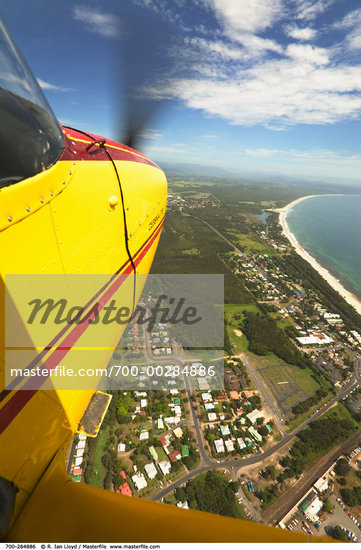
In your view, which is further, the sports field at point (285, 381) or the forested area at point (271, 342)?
the forested area at point (271, 342)

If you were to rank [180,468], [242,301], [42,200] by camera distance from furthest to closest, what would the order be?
[242,301] < [180,468] < [42,200]

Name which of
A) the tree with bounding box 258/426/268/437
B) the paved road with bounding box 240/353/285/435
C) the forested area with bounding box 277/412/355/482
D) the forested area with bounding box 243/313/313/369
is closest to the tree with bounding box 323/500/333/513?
the forested area with bounding box 277/412/355/482

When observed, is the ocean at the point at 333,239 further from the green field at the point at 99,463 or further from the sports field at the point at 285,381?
the green field at the point at 99,463

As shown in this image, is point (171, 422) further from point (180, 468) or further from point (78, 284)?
point (78, 284)

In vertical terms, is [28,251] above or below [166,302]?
above

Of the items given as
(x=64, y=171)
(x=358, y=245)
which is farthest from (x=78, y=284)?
(x=358, y=245)

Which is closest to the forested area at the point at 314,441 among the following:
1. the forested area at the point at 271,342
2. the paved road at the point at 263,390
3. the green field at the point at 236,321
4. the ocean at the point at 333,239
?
the paved road at the point at 263,390

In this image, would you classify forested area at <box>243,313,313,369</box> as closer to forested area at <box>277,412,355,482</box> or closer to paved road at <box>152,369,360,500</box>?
forested area at <box>277,412,355,482</box>
